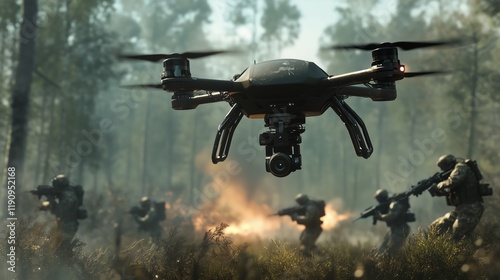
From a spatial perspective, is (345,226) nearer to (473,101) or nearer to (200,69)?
(473,101)

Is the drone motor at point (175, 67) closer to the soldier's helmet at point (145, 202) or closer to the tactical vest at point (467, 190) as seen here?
the tactical vest at point (467, 190)

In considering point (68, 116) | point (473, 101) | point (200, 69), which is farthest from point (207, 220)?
point (200, 69)

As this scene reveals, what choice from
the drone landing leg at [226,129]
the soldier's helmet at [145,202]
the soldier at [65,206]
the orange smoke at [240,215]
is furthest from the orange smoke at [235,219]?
the drone landing leg at [226,129]

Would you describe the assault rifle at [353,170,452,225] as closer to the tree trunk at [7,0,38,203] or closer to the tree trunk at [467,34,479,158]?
the tree trunk at [7,0,38,203]

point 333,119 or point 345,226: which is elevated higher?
point 333,119

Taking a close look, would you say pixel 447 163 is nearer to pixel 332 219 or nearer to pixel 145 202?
pixel 145 202
